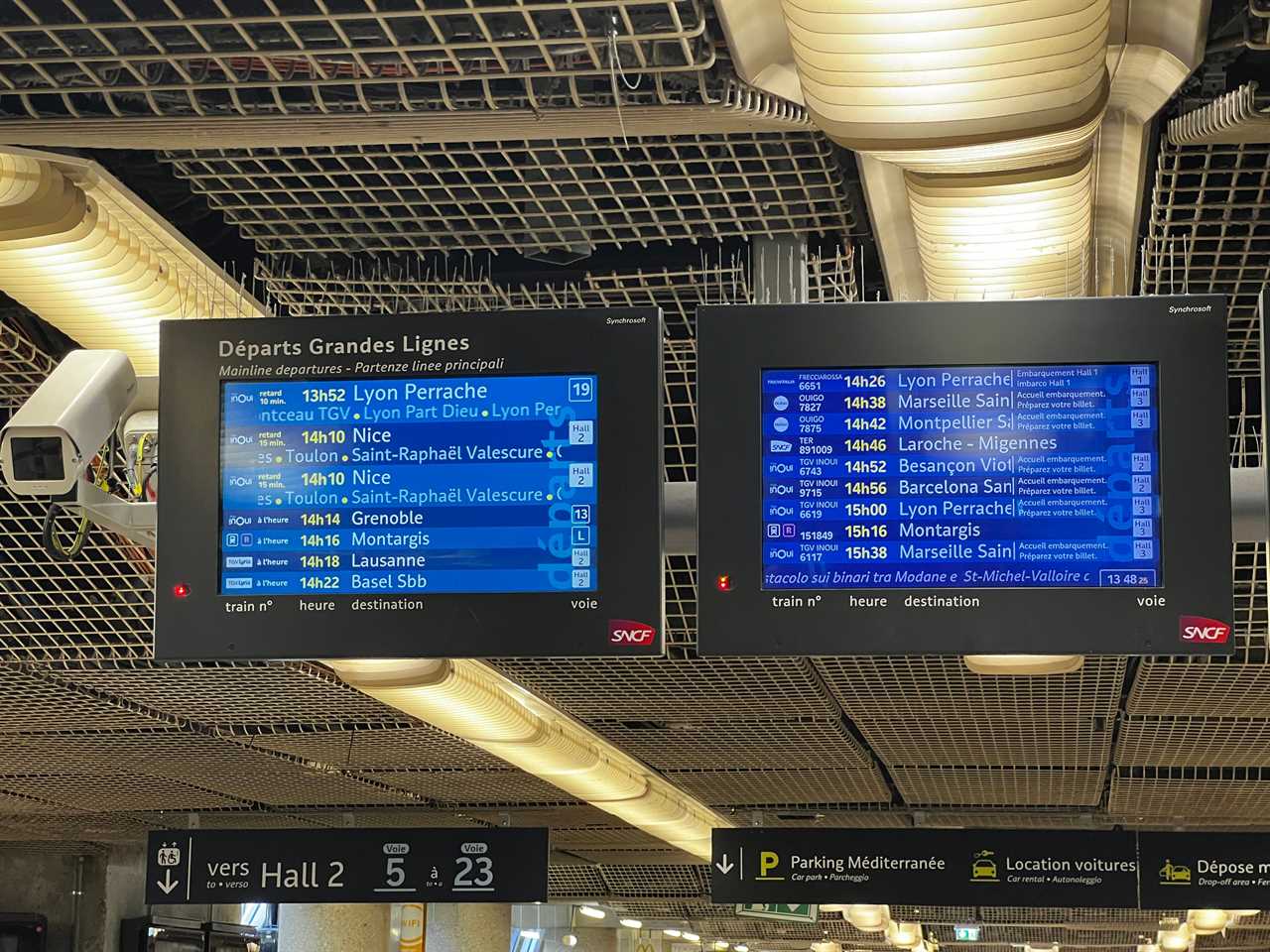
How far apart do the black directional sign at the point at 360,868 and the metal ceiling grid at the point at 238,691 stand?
1.59m

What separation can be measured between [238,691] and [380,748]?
2.16m

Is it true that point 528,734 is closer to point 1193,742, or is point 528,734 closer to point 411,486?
point 1193,742

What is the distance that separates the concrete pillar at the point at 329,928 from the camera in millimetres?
17344

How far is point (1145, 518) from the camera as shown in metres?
4.18

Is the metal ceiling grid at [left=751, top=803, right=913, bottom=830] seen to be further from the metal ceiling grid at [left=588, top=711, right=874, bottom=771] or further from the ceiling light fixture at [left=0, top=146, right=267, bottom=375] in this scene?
the ceiling light fixture at [left=0, top=146, right=267, bottom=375]

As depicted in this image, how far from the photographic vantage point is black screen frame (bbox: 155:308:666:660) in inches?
168

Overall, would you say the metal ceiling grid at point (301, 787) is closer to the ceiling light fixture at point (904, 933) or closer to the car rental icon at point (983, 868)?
the car rental icon at point (983, 868)

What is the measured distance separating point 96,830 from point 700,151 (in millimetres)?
15176

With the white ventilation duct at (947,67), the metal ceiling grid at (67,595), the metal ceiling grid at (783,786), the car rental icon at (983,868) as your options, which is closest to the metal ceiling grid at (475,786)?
the metal ceiling grid at (783,786)

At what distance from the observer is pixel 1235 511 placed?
425 cm

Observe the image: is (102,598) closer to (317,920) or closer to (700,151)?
(700,151)

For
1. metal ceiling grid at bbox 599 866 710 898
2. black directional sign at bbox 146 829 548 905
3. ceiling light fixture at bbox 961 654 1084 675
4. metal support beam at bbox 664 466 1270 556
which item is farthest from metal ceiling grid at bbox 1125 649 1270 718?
metal ceiling grid at bbox 599 866 710 898

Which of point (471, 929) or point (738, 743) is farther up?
point (738, 743)

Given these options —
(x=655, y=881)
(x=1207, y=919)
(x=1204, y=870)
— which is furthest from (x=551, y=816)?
(x=1207, y=919)
